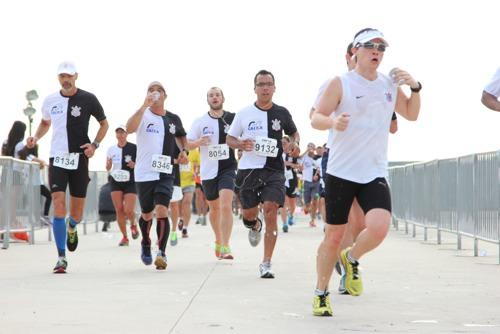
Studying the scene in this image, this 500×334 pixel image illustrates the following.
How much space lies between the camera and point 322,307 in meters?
7.80

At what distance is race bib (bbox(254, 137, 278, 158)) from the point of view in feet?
38.2

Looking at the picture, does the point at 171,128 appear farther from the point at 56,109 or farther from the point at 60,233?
the point at 60,233

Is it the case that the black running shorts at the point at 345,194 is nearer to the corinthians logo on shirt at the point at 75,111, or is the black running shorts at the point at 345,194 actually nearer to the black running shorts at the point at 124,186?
the corinthians logo on shirt at the point at 75,111

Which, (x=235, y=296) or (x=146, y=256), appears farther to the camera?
(x=146, y=256)

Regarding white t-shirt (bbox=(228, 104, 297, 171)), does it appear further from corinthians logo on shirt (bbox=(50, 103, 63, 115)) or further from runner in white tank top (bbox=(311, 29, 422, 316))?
runner in white tank top (bbox=(311, 29, 422, 316))

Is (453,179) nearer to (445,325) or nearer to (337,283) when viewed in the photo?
(337,283)

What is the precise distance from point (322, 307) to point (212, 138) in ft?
20.9

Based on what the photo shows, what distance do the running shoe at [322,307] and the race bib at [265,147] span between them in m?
3.93

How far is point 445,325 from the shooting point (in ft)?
23.9

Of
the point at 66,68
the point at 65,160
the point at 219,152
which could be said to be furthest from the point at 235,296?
the point at 219,152

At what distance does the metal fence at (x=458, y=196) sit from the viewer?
45.3 ft

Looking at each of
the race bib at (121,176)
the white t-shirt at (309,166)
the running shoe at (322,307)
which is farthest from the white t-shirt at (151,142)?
the white t-shirt at (309,166)

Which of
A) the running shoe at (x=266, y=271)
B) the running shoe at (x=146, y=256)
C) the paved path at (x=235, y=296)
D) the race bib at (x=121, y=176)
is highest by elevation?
the race bib at (x=121, y=176)

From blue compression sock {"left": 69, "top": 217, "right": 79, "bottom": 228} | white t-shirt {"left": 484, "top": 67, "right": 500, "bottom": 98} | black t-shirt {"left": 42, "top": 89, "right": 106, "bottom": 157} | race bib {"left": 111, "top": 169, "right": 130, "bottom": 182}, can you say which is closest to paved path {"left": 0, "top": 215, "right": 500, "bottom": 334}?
blue compression sock {"left": 69, "top": 217, "right": 79, "bottom": 228}
